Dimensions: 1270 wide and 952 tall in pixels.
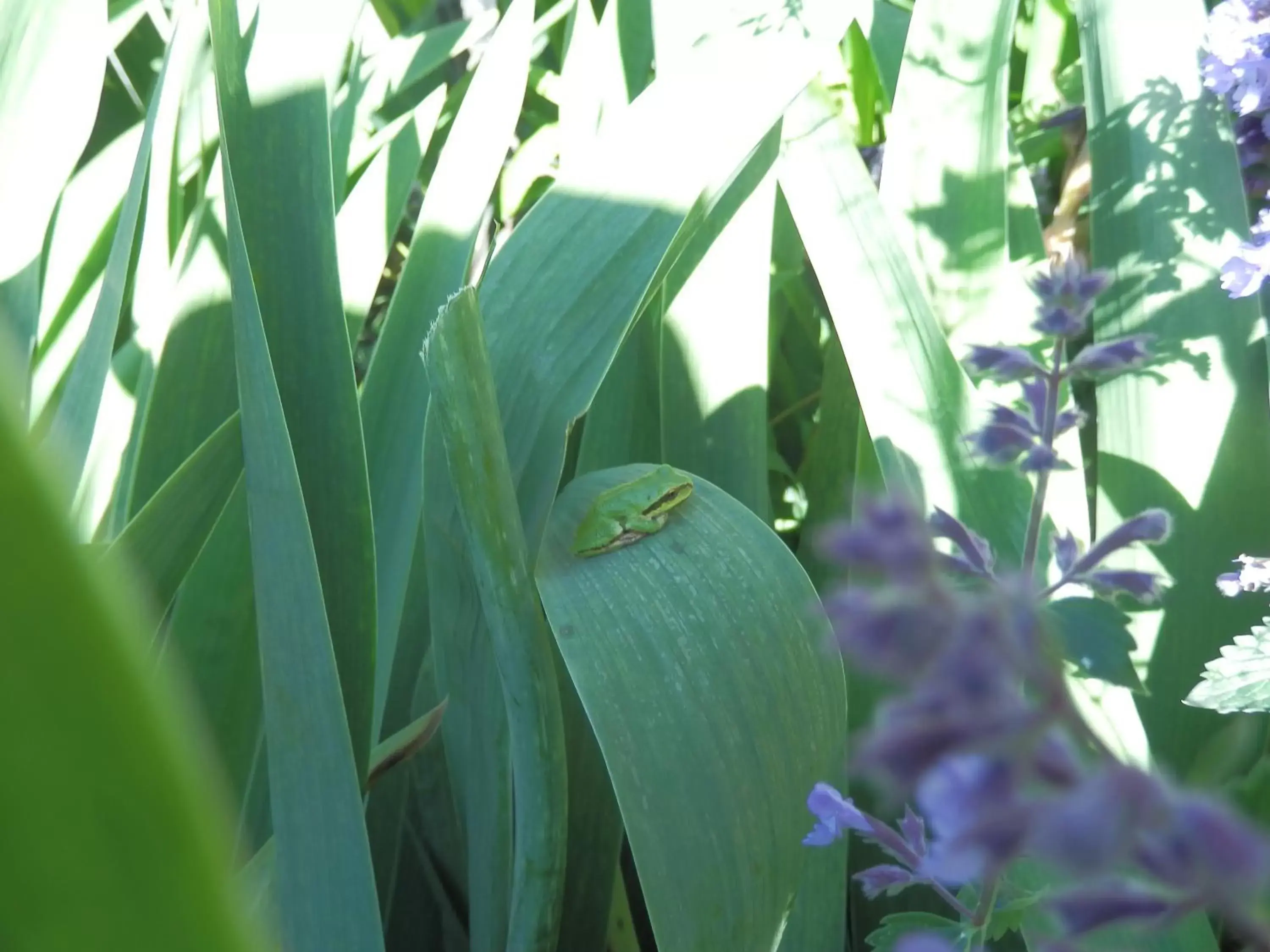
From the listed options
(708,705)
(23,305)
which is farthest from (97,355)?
(708,705)

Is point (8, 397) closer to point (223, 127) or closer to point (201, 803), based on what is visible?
point (201, 803)

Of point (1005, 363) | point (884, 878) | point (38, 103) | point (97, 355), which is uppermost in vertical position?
point (38, 103)

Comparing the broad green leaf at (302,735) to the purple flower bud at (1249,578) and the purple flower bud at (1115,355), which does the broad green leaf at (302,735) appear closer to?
the purple flower bud at (1115,355)

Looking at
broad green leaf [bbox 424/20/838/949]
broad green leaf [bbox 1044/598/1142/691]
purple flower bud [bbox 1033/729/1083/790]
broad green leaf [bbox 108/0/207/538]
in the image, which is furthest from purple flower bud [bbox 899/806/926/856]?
broad green leaf [bbox 108/0/207/538]

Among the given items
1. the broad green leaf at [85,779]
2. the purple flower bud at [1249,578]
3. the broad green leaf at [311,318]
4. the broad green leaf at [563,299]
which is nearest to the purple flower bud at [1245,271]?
the purple flower bud at [1249,578]

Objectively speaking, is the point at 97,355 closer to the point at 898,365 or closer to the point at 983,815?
the point at 898,365
